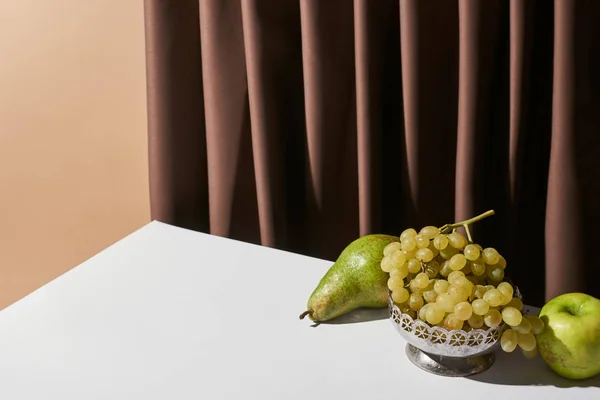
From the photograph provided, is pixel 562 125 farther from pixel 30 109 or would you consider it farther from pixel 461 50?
pixel 30 109

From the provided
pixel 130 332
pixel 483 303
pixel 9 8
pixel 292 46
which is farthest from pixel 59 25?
pixel 483 303

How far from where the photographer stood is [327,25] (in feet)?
3.89

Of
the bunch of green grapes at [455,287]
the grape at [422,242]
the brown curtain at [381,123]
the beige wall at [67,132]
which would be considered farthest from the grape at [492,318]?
the beige wall at [67,132]

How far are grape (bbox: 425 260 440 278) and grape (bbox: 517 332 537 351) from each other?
0.36ft

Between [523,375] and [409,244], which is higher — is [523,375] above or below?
below

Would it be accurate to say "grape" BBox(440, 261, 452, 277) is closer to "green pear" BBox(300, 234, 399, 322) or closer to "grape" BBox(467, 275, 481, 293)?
"grape" BBox(467, 275, 481, 293)

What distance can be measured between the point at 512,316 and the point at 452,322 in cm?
6

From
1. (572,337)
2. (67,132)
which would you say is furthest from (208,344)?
(67,132)

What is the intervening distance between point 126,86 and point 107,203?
10.8 inches

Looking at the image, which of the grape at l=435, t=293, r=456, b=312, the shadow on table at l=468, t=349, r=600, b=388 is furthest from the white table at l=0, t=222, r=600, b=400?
the grape at l=435, t=293, r=456, b=312

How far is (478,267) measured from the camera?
81 cm

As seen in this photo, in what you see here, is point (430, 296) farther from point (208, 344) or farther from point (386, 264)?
point (208, 344)

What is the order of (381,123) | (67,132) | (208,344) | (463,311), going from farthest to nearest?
(67,132) → (381,123) → (208,344) → (463,311)

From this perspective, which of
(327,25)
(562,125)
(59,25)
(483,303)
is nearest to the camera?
(483,303)
